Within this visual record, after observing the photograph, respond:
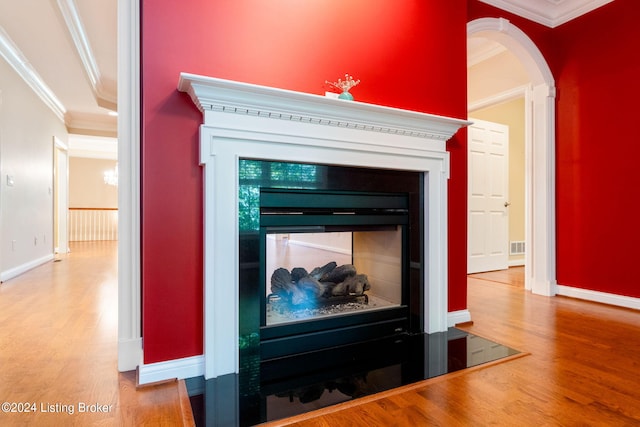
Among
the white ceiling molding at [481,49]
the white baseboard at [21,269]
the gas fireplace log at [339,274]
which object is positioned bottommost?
the white baseboard at [21,269]

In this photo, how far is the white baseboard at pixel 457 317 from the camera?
2443 millimetres

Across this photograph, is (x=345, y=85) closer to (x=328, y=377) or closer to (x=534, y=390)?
(x=328, y=377)

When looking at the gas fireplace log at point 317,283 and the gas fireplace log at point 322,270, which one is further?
the gas fireplace log at point 322,270

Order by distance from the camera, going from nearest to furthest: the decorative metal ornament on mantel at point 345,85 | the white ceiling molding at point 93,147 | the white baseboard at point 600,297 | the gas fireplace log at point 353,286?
the decorative metal ornament on mantel at point 345,85, the gas fireplace log at point 353,286, the white baseboard at point 600,297, the white ceiling molding at point 93,147

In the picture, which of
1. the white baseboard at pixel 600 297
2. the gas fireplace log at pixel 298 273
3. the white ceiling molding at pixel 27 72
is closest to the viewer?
the gas fireplace log at pixel 298 273

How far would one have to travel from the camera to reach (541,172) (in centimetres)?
355

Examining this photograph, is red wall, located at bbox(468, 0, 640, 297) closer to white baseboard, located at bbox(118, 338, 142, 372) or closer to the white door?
the white door

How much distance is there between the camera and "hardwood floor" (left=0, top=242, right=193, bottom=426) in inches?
54.1

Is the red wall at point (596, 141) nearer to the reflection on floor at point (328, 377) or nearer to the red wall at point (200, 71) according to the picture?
the red wall at point (200, 71)

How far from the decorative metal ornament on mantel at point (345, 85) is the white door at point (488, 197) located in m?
3.10

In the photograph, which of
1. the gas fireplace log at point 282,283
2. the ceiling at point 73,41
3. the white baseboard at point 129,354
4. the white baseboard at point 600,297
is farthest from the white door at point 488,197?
the white baseboard at point 129,354

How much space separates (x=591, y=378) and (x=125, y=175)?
→ 2482 millimetres

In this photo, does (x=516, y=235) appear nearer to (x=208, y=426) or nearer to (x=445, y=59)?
(x=445, y=59)

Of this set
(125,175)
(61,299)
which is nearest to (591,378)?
(125,175)
